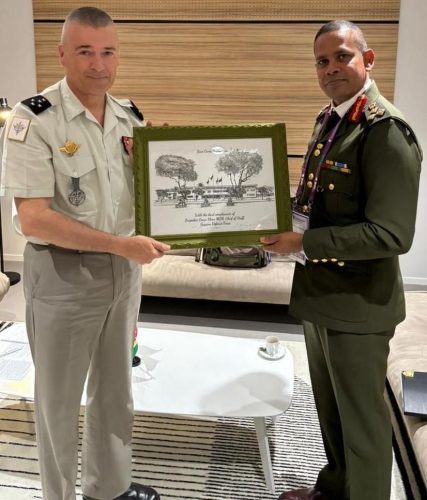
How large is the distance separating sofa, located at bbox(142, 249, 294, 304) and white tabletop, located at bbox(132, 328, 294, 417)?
35.7 inches

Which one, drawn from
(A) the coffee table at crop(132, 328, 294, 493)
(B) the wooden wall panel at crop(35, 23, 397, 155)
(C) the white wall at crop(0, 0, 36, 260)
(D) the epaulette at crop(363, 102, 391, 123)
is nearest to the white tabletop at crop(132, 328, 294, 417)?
(A) the coffee table at crop(132, 328, 294, 493)

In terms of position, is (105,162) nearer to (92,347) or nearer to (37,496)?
(92,347)

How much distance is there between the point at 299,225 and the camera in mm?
1748

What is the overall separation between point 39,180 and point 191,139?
1.63 feet

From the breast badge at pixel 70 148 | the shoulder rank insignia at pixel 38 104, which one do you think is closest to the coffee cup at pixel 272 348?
the breast badge at pixel 70 148

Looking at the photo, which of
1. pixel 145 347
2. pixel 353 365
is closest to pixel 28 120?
pixel 353 365

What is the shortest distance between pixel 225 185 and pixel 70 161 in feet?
1.61

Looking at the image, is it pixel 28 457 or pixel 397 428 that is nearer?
pixel 28 457

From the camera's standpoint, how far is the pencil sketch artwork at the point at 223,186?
1760 mm

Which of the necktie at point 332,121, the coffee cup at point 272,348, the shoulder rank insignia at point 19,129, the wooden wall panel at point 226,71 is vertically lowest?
the coffee cup at point 272,348

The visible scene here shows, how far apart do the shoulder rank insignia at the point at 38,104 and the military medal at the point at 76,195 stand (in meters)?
0.21

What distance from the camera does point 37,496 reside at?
6.77 feet

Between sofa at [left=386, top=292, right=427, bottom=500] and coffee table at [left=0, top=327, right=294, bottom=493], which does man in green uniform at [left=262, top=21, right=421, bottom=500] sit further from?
coffee table at [left=0, top=327, right=294, bottom=493]

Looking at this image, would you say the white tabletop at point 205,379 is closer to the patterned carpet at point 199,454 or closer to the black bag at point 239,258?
the patterned carpet at point 199,454
